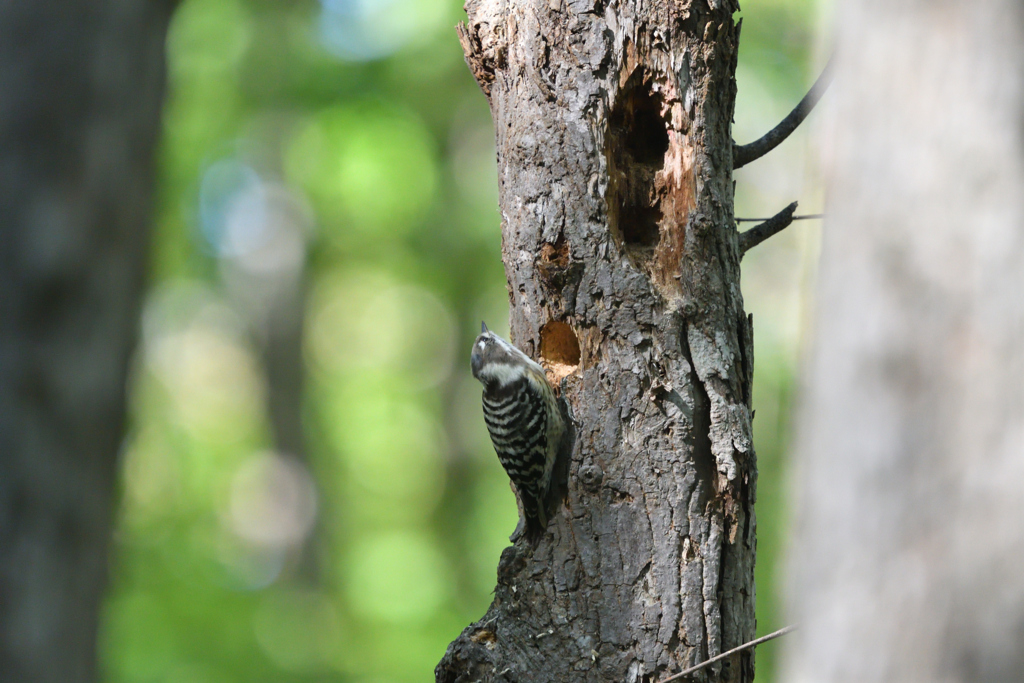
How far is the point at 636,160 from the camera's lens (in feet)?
11.0

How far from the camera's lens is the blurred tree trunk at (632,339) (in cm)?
292

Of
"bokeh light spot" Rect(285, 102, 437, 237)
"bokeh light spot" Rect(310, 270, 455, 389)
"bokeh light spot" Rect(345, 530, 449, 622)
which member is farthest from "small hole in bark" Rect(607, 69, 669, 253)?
"bokeh light spot" Rect(310, 270, 455, 389)

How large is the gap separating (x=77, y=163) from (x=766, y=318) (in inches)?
504

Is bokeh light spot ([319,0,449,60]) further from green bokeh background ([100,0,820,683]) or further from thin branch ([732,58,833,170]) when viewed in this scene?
thin branch ([732,58,833,170])

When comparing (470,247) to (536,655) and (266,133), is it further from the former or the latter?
(536,655)

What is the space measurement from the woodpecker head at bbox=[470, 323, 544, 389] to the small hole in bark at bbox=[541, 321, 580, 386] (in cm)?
6

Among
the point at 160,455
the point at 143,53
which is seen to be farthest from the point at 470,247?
the point at 143,53

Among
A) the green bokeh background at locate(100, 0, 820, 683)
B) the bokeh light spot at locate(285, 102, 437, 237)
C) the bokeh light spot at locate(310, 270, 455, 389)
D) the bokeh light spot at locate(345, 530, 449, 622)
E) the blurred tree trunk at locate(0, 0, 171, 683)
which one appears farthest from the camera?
the bokeh light spot at locate(310, 270, 455, 389)

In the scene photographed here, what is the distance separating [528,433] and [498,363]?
0.83 meters

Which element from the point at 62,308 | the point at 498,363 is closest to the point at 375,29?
the point at 498,363

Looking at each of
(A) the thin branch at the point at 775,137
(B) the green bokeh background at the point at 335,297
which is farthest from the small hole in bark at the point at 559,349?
(B) the green bokeh background at the point at 335,297

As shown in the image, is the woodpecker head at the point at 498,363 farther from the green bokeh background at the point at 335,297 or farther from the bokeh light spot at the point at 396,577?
the bokeh light spot at the point at 396,577

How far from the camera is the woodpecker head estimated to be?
359 cm

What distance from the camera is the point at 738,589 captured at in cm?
293
